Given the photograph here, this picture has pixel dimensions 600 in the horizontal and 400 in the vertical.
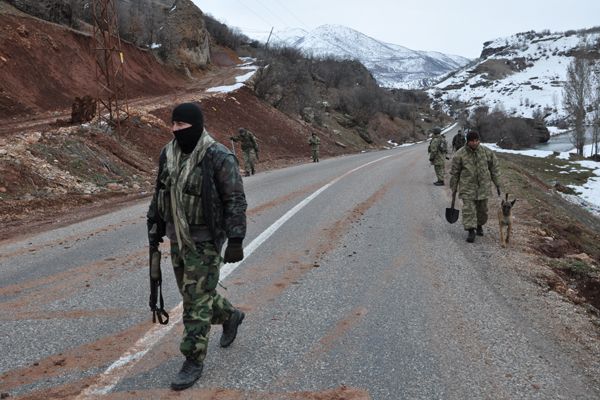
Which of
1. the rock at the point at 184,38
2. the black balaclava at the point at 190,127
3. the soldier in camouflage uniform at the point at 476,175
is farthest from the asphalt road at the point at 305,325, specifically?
the rock at the point at 184,38

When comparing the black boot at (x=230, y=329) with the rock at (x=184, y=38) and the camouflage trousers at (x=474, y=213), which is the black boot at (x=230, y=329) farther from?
the rock at (x=184, y=38)

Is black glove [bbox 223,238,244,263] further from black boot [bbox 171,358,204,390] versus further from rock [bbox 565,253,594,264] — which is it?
rock [bbox 565,253,594,264]

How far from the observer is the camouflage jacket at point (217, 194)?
11.0 feet

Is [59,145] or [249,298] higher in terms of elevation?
[59,145]

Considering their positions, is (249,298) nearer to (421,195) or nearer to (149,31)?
(421,195)

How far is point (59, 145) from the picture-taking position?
14656mm

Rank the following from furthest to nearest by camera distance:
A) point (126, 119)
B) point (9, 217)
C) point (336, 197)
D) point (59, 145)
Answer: point (126, 119)
point (59, 145)
point (336, 197)
point (9, 217)

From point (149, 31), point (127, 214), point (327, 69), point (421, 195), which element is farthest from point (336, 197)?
point (327, 69)

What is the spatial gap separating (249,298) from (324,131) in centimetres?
3921

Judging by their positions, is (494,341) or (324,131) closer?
(494,341)

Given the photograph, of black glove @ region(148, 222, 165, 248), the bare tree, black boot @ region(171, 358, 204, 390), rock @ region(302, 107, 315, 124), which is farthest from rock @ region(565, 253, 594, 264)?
the bare tree

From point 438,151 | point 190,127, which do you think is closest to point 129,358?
point 190,127

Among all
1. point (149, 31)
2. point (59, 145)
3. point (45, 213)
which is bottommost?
point (45, 213)

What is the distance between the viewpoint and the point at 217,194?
3.42 meters
